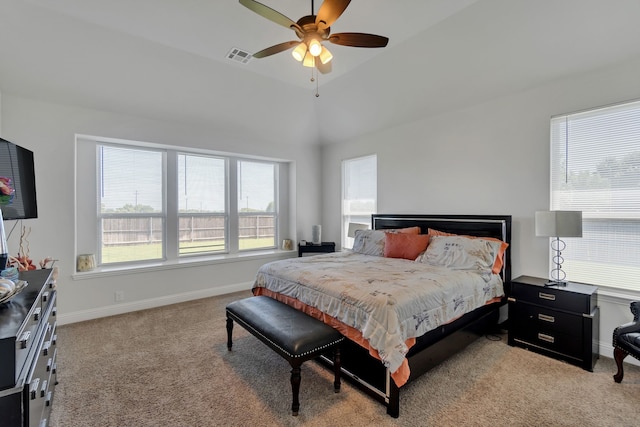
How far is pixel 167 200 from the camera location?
4480 millimetres

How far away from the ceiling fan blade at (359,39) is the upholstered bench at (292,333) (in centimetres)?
223

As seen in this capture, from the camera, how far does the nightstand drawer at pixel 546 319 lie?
254 cm

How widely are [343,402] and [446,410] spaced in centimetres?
71

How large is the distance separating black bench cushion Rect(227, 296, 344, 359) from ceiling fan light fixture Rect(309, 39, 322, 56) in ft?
6.97

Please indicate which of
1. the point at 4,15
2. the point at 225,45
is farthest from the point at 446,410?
the point at 4,15

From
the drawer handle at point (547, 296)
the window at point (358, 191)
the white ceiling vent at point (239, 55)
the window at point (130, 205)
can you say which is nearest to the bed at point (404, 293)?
the drawer handle at point (547, 296)

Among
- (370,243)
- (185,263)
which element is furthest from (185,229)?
(370,243)

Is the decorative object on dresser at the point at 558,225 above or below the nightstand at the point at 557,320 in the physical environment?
above

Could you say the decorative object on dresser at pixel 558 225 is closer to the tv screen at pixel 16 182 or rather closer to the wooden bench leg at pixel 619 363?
the wooden bench leg at pixel 619 363

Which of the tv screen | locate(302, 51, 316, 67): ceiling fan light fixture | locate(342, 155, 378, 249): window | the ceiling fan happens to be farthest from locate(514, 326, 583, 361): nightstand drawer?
the tv screen

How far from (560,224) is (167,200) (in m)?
4.97

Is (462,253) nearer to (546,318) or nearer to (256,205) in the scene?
(546,318)

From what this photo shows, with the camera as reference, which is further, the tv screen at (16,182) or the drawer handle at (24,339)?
the tv screen at (16,182)

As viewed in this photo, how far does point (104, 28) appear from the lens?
9.46 ft
